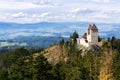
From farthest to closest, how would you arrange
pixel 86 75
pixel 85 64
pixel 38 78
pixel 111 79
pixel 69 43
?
pixel 69 43
pixel 85 64
pixel 86 75
pixel 111 79
pixel 38 78

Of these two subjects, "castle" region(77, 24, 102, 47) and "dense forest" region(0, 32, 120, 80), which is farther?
"castle" region(77, 24, 102, 47)

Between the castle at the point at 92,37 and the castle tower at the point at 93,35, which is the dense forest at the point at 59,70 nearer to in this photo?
the castle at the point at 92,37

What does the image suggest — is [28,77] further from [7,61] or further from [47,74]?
[7,61]

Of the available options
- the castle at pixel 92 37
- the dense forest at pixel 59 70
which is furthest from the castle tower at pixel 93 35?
the dense forest at pixel 59 70

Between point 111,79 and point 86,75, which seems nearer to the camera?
point 111,79

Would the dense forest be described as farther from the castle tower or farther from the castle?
the castle tower

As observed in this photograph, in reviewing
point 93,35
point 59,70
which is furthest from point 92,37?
point 59,70

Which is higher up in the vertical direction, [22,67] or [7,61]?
[22,67]

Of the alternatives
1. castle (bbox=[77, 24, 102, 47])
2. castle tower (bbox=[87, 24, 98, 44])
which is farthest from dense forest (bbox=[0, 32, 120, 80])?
castle tower (bbox=[87, 24, 98, 44])

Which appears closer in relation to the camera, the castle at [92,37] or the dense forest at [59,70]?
the dense forest at [59,70]

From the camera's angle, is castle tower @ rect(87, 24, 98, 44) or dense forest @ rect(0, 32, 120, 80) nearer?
dense forest @ rect(0, 32, 120, 80)

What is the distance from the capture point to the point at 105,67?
7056 centimetres

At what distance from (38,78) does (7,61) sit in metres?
82.2

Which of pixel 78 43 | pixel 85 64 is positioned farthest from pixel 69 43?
pixel 85 64
